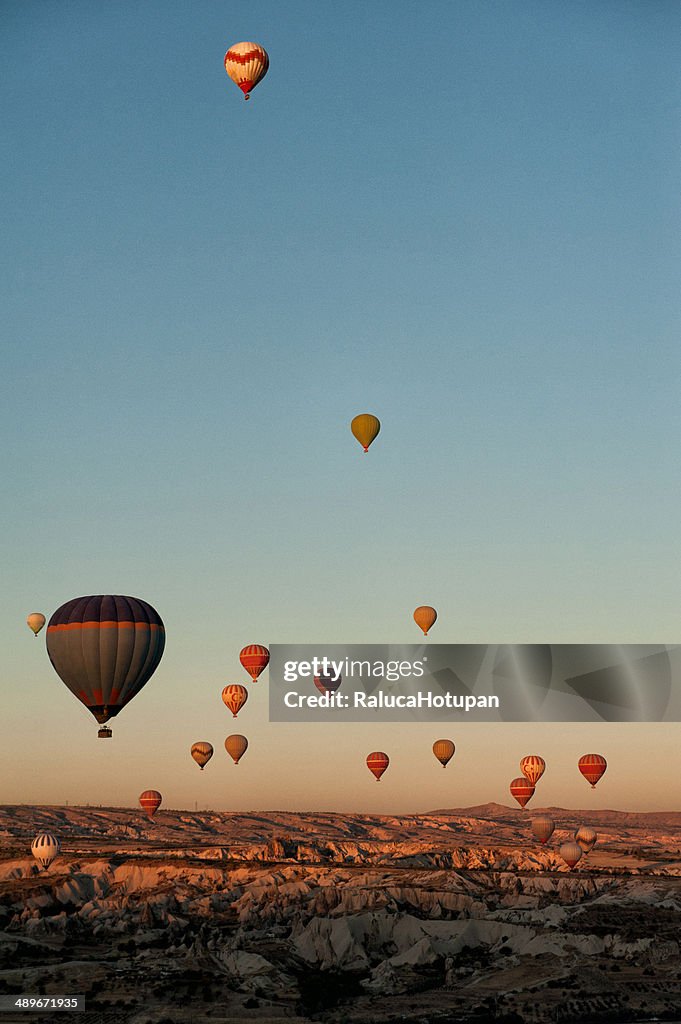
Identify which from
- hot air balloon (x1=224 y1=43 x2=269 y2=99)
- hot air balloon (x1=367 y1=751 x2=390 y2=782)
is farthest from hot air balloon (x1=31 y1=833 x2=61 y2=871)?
hot air balloon (x1=224 y1=43 x2=269 y2=99)

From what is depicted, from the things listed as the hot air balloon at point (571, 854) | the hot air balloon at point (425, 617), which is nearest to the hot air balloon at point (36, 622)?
the hot air balloon at point (425, 617)

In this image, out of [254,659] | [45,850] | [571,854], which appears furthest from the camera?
[571,854]

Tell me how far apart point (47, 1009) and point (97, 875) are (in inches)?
2034

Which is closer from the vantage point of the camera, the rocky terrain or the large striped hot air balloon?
the rocky terrain

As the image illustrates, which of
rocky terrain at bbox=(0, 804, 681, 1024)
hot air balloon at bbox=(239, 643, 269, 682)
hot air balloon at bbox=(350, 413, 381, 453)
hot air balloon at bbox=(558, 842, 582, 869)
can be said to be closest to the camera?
rocky terrain at bbox=(0, 804, 681, 1024)

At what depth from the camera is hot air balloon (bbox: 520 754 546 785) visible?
146 metres

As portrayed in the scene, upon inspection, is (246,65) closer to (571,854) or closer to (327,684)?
(327,684)

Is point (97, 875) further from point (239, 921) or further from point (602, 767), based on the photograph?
point (602, 767)

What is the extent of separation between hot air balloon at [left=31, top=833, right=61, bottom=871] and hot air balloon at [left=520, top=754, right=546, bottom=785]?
54.6 metres

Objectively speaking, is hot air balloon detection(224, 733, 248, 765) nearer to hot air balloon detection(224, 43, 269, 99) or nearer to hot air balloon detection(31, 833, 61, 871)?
hot air balloon detection(31, 833, 61, 871)

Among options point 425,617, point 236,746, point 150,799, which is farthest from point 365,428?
point 150,799

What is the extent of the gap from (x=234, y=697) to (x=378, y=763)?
27.8 m

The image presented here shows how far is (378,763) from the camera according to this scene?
139625mm

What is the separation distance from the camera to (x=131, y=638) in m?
77.9
